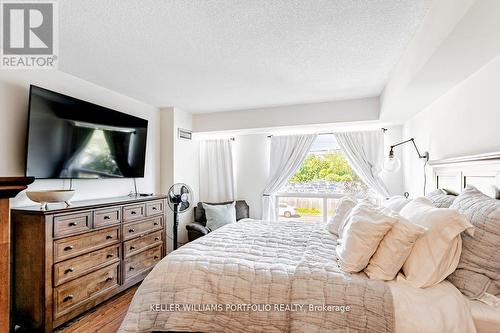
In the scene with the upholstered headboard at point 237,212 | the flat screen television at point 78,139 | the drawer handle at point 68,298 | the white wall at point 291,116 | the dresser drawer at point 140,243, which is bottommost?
the drawer handle at point 68,298

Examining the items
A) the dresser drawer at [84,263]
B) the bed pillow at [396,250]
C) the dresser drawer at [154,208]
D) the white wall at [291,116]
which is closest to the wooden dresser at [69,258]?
the dresser drawer at [84,263]

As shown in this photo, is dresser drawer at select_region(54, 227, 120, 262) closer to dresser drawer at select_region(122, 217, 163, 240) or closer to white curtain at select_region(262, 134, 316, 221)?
dresser drawer at select_region(122, 217, 163, 240)

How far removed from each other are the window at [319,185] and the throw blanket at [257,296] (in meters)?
2.44

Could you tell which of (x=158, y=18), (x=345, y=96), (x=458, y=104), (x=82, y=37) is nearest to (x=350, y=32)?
(x=458, y=104)

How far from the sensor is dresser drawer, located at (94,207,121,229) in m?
2.43

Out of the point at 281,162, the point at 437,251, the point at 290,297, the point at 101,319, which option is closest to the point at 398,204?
the point at 437,251

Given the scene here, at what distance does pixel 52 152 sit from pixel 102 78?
980mm

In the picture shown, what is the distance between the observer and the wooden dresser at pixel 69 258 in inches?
79.0

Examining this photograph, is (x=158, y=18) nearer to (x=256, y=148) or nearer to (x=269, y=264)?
(x=269, y=264)

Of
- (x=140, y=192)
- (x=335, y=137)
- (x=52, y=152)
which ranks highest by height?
(x=335, y=137)

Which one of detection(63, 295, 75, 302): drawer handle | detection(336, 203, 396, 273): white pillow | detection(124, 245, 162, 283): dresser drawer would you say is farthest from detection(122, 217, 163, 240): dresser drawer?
detection(336, 203, 396, 273): white pillow

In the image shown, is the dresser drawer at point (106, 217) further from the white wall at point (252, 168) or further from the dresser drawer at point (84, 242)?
the white wall at point (252, 168)

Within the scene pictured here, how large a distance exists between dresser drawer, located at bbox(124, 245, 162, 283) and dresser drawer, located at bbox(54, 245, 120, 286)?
0.19 m

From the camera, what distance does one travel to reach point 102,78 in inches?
110
